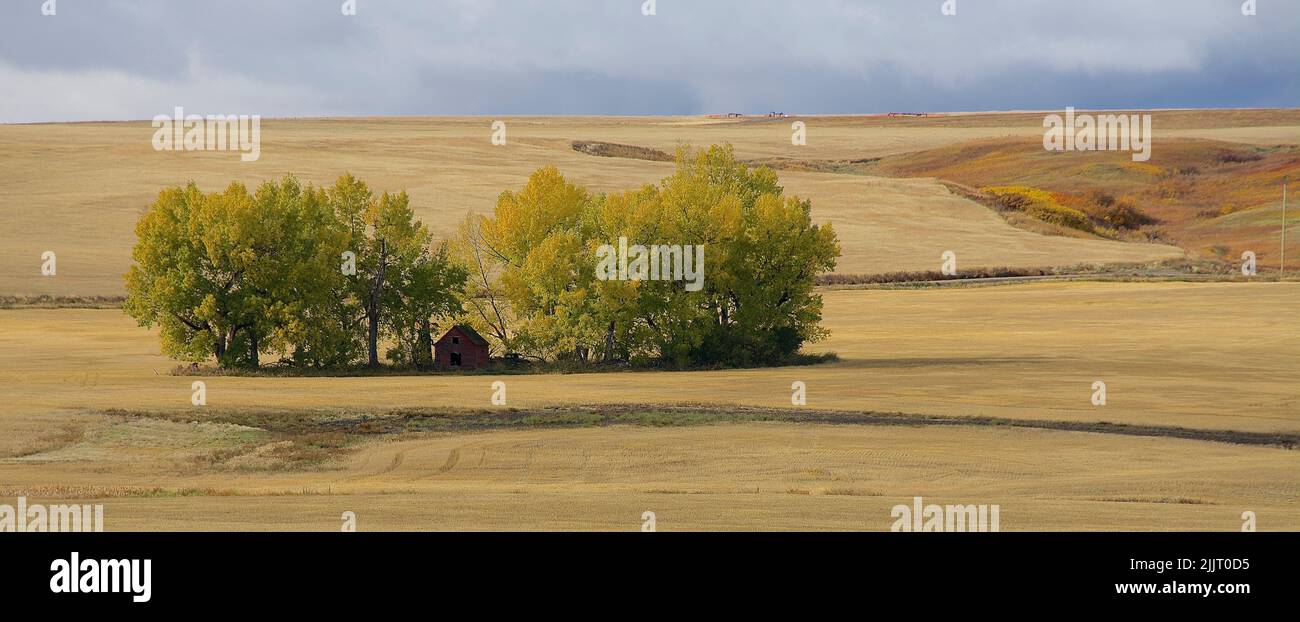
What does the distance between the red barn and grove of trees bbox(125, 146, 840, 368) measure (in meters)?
0.81

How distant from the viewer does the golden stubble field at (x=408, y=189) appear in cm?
10937

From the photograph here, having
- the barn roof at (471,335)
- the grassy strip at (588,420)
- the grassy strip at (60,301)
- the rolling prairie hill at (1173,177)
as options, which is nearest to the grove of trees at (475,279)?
the barn roof at (471,335)

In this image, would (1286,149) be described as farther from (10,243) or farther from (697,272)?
(10,243)

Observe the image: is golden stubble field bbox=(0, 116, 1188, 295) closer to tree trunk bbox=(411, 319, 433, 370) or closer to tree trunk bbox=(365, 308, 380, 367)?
tree trunk bbox=(365, 308, 380, 367)

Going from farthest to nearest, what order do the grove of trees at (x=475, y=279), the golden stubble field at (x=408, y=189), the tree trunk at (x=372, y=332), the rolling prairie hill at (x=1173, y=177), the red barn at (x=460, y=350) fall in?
Result: 1. the rolling prairie hill at (x=1173, y=177)
2. the golden stubble field at (x=408, y=189)
3. the red barn at (x=460, y=350)
4. the tree trunk at (x=372, y=332)
5. the grove of trees at (x=475, y=279)

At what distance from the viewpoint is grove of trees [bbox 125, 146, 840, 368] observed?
6612 cm

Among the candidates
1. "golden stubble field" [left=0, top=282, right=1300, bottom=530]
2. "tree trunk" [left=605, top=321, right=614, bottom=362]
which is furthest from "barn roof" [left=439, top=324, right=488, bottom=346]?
"tree trunk" [left=605, top=321, right=614, bottom=362]

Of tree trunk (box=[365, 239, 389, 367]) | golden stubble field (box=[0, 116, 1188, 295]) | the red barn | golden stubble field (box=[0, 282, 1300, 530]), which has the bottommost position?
golden stubble field (box=[0, 282, 1300, 530])

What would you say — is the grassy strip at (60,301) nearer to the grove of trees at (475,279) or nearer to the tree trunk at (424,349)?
the grove of trees at (475,279)

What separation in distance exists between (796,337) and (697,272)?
6.37 meters

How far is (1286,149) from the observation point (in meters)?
169

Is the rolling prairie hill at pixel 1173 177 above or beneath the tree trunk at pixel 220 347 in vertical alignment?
above

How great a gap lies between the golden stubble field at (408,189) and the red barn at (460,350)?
113ft

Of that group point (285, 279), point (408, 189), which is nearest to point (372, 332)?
point (285, 279)
